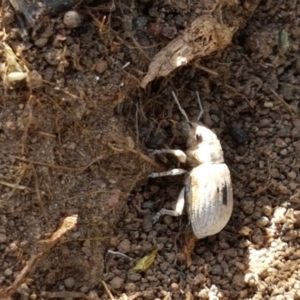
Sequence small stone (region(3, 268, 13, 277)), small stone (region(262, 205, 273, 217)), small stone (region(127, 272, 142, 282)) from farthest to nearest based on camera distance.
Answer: small stone (region(262, 205, 273, 217)) < small stone (region(127, 272, 142, 282)) < small stone (region(3, 268, 13, 277))

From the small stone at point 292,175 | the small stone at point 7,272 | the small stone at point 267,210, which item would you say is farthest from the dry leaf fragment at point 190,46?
the small stone at point 7,272

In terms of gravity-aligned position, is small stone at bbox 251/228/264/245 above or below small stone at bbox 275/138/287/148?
below

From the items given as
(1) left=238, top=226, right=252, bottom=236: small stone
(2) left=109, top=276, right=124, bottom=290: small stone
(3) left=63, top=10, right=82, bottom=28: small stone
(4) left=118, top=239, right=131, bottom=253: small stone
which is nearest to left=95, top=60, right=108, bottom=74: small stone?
(3) left=63, top=10, right=82, bottom=28: small stone

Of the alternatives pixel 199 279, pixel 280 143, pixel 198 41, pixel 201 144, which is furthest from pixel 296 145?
pixel 199 279

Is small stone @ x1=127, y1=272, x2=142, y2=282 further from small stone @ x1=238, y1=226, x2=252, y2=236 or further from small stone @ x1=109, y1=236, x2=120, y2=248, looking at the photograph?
small stone @ x1=238, y1=226, x2=252, y2=236

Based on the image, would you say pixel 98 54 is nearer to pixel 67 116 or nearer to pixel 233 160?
pixel 67 116

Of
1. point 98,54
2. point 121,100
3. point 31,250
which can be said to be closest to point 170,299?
point 31,250
